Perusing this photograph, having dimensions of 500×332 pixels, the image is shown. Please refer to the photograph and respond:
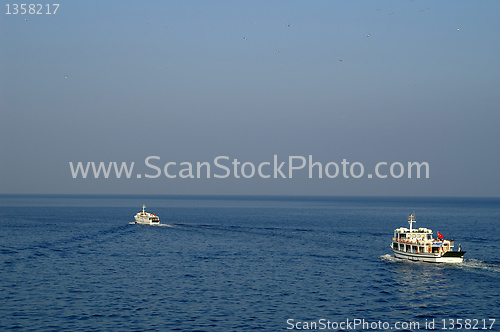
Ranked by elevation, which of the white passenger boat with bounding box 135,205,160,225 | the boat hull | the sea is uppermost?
the white passenger boat with bounding box 135,205,160,225

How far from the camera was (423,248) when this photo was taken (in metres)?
101

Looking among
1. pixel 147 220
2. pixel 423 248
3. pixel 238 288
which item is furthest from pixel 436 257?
pixel 147 220

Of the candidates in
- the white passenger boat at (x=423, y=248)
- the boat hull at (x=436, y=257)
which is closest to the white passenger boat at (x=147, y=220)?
the white passenger boat at (x=423, y=248)

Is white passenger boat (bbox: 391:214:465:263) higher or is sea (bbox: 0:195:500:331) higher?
white passenger boat (bbox: 391:214:465:263)

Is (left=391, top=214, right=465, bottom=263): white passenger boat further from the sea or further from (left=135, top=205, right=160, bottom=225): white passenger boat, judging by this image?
(left=135, top=205, right=160, bottom=225): white passenger boat

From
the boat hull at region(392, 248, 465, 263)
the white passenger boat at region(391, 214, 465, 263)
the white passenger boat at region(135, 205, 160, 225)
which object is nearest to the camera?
the boat hull at region(392, 248, 465, 263)

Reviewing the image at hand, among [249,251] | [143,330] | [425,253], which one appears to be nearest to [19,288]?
[143,330]

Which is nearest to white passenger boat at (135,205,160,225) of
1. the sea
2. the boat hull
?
the sea

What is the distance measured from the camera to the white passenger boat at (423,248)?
97.4 m

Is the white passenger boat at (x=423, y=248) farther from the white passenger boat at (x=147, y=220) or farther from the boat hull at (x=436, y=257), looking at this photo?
the white passenger boat at (x=147, y=220)

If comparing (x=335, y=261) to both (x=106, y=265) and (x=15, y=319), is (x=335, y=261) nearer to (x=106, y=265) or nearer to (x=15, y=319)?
(x=106, y=265)

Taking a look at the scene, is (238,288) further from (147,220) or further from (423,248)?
(147,220)

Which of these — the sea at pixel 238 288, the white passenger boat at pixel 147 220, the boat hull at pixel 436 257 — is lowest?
the sea at pixel 238 288

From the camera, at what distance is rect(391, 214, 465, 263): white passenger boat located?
9738 cm
